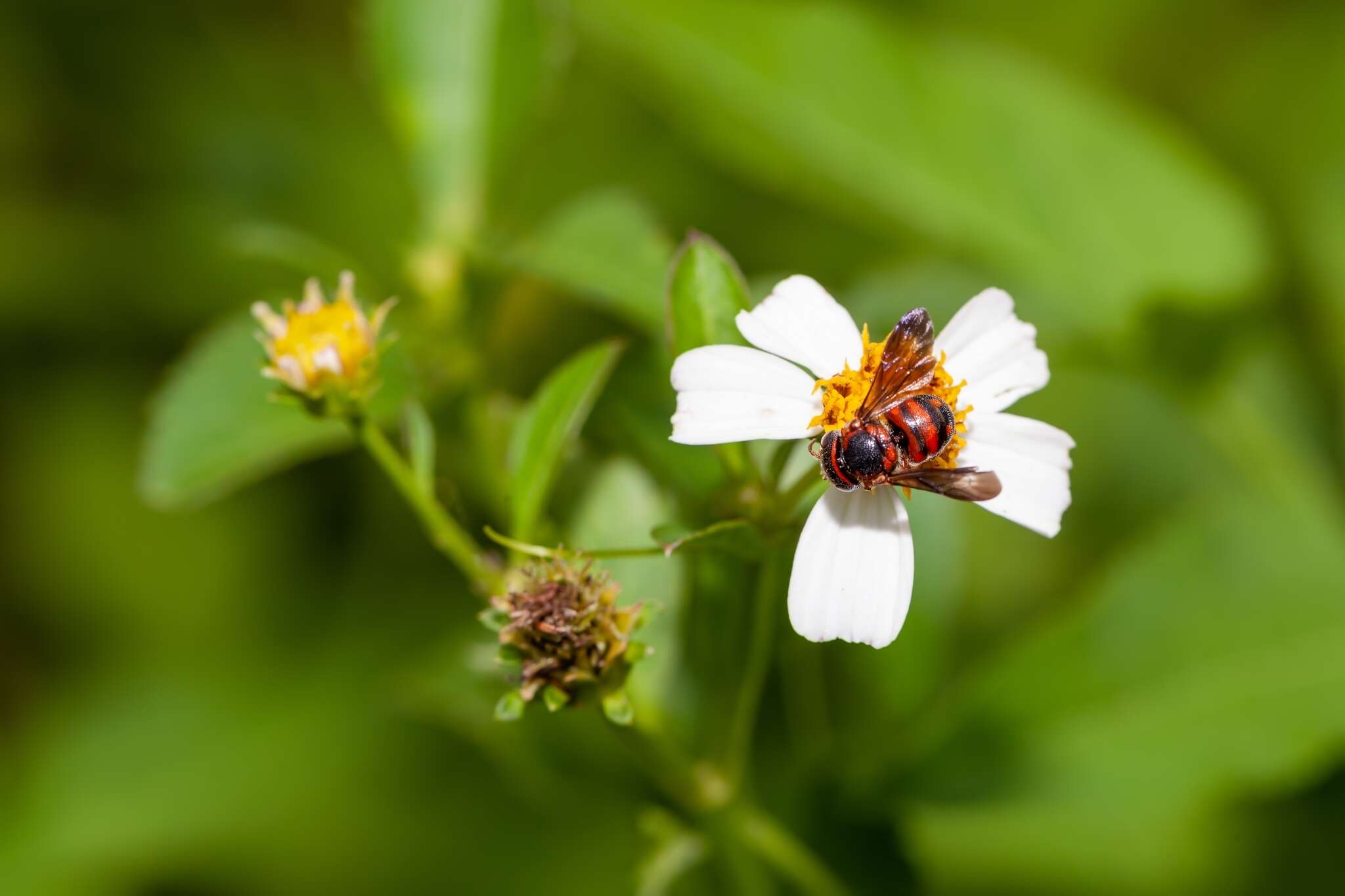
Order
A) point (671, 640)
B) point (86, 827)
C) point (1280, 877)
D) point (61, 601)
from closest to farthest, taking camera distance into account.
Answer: point (671, 640) → point (1280, 877) → point (86, 827) → point (61, 601)

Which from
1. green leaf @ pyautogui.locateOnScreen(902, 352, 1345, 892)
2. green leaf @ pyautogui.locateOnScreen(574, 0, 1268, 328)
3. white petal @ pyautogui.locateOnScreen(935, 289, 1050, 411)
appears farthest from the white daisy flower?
green leaf @ pyautogui.locateOnScreen(574, 0, 1268, 328)

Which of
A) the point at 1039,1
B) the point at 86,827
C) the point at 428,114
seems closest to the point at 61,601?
the point at 86,827

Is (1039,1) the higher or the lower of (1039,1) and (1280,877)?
the higher

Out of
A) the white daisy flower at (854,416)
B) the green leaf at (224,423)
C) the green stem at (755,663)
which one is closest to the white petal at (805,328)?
the white daisy flower at (854,416)

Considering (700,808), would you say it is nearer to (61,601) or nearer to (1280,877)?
(1280,877)

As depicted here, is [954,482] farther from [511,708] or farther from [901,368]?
[511,708]

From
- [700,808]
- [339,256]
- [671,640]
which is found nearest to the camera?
[700,808]
